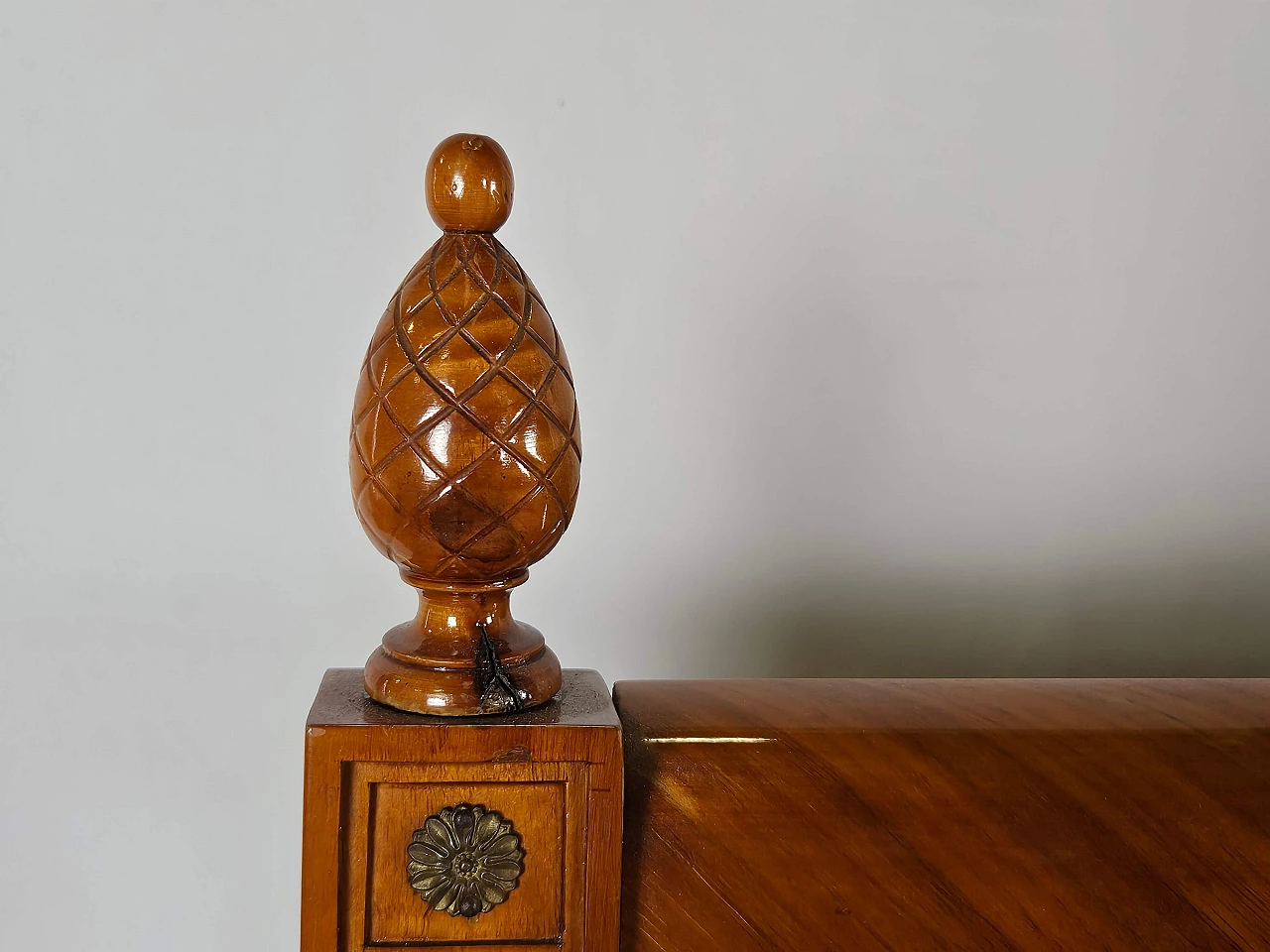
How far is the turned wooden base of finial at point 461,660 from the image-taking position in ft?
1.81

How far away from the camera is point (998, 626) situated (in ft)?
3.47

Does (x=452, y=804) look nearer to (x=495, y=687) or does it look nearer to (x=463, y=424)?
(x=495, y=687)

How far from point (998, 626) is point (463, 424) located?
71 cm

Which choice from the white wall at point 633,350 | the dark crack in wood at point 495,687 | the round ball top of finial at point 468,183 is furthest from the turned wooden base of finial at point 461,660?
the white wall at point 633,350

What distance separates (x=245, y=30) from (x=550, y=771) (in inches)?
26.5

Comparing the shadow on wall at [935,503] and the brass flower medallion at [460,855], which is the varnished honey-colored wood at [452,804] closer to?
the brass flower medallion at [460,855]

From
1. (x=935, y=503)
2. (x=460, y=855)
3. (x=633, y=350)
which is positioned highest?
(x=633, y=350)

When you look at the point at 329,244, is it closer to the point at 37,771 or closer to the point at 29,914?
the point at 37,771

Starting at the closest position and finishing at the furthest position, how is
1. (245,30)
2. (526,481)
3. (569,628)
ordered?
(526,481) → (245,30) → (569,628)

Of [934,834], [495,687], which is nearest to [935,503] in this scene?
[934,834]

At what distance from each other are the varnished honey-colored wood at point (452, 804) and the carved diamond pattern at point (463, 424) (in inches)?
3.3

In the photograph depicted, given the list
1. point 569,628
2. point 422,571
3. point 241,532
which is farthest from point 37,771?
point 422,571

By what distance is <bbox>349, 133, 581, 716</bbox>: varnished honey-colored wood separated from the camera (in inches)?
20.8

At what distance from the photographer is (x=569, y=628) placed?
1000 millimetres
